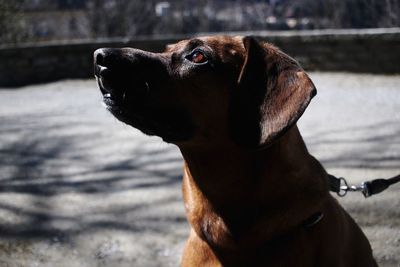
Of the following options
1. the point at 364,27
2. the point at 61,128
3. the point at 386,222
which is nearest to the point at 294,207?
the point at 386,222

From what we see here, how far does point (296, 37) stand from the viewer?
1036 cm

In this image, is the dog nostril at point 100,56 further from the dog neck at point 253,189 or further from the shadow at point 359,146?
the shadow at point 359,146

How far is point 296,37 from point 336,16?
1938 millimetres

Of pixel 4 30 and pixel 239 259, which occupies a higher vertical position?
pixel 239 259

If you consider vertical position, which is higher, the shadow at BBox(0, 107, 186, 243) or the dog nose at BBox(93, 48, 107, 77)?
the dog nose at BBox(93, 48, 107, 77)

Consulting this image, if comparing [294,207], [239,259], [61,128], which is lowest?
[61,128]

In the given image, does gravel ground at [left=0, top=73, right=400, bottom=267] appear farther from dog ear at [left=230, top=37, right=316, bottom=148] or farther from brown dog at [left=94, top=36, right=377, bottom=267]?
dog ear at [left=230, top=37, right=316, bottom=148]

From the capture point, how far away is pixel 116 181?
4.69 metres

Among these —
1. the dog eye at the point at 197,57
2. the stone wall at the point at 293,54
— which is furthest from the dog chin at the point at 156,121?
the stone wall at the point at 293,54

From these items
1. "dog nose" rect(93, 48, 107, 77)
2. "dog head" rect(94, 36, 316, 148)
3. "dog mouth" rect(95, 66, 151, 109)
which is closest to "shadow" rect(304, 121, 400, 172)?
"dog head" rect(94, 36, 316, 148)

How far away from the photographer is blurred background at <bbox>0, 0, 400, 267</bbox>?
3.56 metres

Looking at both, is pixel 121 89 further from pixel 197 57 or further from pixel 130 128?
pixel 130 128

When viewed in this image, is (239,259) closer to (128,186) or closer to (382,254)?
(382,254)

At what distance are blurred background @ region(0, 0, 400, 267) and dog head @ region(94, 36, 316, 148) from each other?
56.0 inches
